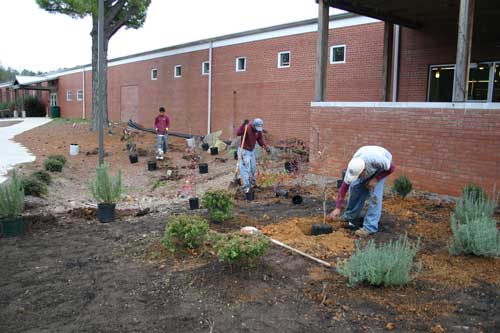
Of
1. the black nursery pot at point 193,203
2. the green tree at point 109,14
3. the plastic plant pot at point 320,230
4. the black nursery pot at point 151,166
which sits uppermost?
the green tree at point 109,14

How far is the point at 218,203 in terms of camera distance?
622cm

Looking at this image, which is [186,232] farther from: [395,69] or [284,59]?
[284,59]

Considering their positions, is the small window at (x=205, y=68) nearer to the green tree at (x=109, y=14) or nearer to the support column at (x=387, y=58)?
the green tree at (x=109, y=14)

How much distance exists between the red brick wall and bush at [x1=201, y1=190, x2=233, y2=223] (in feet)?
15.2

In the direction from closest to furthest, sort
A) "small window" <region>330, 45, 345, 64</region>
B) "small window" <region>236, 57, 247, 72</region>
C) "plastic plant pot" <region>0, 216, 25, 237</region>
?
"plastic plant pot" <region>0, 216, 25, 237</region> → "small window" <region>330, 45, 345, 64</region> → "small window" <region>236, 57, 247, 72</region>

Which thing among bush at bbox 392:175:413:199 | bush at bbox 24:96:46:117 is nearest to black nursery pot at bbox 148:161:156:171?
bush at bbox 392:175:413:199

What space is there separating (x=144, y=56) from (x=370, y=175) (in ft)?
74.4

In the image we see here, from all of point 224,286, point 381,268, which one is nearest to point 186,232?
point 224,286

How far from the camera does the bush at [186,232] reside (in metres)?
4.80

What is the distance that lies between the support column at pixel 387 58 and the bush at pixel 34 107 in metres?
38.5

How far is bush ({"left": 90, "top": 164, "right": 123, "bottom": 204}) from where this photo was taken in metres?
6.77

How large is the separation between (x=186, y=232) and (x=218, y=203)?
4.72ft

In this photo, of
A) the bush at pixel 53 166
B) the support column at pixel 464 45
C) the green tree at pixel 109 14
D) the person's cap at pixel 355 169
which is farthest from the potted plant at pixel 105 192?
the green tree at pixel 109 14

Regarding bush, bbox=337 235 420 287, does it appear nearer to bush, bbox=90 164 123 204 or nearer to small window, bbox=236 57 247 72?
bush, bbox=90 164 123 204
